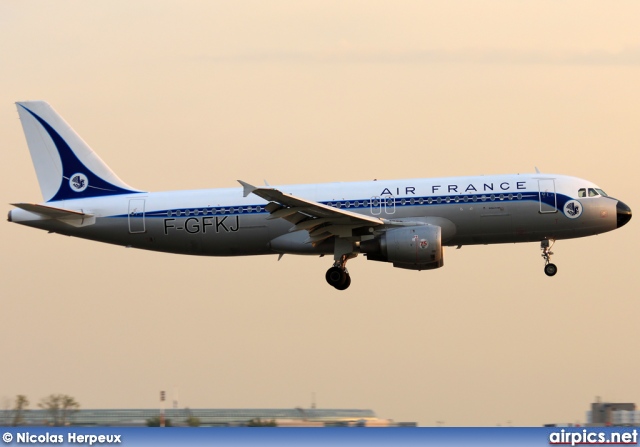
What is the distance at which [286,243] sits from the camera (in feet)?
165

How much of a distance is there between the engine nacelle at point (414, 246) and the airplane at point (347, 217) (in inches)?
1.5

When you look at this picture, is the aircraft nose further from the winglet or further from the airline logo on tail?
the airline logo on tail

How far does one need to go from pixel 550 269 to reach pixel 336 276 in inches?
344

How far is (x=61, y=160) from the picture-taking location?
54156mm

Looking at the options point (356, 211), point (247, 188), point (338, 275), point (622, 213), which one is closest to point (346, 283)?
point (338, 275)

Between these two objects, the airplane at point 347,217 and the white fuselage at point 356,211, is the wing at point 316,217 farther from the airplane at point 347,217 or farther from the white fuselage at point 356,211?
the white fuselage at point 356,211

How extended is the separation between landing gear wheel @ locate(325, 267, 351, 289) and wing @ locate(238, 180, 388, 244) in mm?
1584

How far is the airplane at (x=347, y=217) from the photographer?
159 feet

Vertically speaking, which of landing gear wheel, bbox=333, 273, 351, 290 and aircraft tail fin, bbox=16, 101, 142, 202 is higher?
aircraft tail fin, bbox=16, 101, 142, 202

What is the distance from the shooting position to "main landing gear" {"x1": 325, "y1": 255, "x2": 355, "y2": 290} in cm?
5059

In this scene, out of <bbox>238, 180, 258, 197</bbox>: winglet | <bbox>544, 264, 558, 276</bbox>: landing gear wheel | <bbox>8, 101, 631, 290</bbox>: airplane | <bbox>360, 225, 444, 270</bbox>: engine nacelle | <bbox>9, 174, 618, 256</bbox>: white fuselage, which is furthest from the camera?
<bbox>544, 264, 558, 276</bbox>: landing gear wheel

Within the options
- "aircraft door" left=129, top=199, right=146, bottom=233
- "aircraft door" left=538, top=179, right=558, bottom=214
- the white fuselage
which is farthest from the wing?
"aircraft door" left=538, top=179, right=558, bottom=214

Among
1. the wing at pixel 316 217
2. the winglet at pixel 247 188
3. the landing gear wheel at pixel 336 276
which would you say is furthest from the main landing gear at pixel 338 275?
the winglet at pixel 247 188

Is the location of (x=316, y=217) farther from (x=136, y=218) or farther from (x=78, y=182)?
(x=78, y=182)
